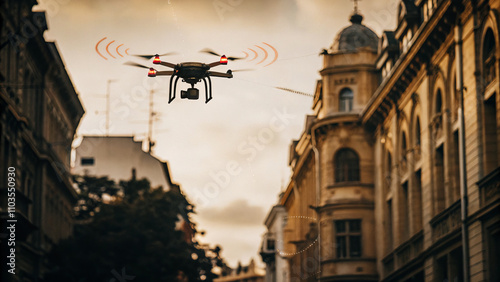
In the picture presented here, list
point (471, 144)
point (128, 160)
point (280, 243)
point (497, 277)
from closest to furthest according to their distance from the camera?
point (497, 277) < point (471, 144) < point (280, 243) < point (128, 160)

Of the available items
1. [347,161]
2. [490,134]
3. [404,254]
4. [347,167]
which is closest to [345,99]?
[347,161]

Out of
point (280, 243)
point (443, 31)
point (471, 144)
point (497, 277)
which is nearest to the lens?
point (497, 277)

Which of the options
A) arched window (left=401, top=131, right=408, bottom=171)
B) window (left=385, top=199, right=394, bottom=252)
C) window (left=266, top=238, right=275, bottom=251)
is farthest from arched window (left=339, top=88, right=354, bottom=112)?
window (left=266, top=238, right=275, bottom=251)

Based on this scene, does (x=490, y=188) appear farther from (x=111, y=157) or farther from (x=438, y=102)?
(x=111, y=157)

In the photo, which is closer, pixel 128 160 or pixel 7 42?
pixel 7 42

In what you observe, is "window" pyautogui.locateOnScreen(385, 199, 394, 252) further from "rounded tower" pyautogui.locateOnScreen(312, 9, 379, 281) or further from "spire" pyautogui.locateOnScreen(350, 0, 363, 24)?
"spire" pyautogui.locateOnScreen(350, 0, 363, 24)

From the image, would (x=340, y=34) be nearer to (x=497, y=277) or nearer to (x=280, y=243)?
(x=497, y=277)

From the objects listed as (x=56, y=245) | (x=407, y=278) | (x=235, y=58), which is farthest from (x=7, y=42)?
(x=235, y=58)

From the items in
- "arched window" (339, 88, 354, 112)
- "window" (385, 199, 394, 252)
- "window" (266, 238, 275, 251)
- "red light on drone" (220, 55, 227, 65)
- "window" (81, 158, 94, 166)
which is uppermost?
"window" (81, 158, 94, 166)
